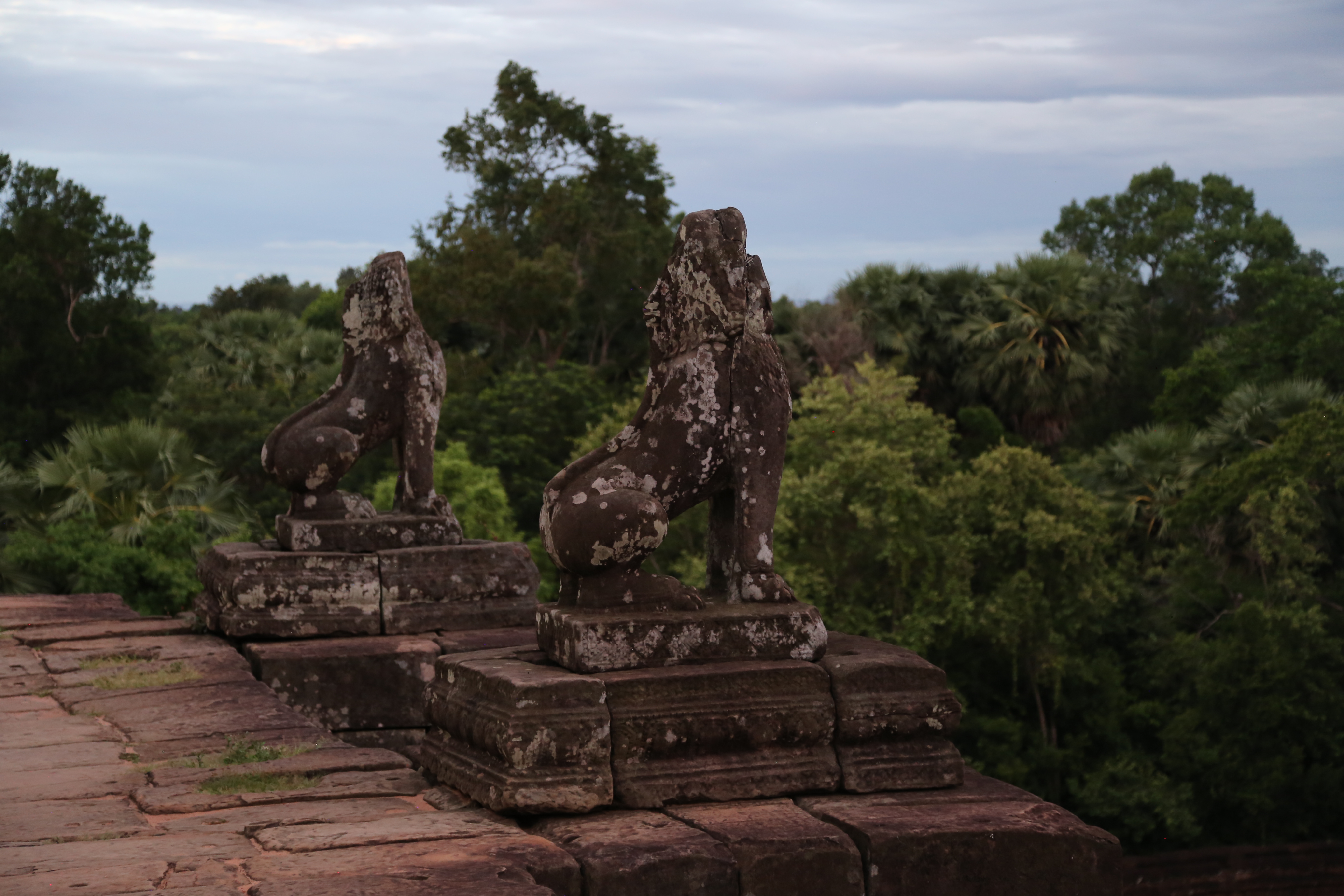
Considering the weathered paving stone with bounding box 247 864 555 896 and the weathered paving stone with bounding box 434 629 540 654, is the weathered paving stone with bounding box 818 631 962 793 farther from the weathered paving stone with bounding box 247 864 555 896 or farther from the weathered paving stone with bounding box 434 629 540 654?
the weathered paving stone with bounding box 434 629 540 654

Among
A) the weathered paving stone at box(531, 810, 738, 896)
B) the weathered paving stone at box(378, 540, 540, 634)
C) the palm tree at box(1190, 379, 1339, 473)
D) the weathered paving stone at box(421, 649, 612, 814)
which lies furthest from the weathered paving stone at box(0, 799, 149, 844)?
the palm tree at box(1190, 379, 1339, 473)

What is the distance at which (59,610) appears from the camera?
28.7 ft

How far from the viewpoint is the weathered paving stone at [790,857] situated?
11.8 feet

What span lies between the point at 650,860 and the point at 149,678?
377 cm

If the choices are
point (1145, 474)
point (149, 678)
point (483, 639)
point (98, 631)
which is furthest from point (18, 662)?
point (1145, 474)

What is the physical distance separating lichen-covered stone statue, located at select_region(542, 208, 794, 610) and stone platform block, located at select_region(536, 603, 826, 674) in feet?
0.39

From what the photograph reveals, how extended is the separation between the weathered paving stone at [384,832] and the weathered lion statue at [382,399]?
128 inches

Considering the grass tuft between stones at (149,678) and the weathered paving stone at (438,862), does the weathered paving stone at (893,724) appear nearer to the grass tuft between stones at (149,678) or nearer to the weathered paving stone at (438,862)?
the weathered paving stone at (438,862)

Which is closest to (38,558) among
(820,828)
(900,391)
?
(820,828)

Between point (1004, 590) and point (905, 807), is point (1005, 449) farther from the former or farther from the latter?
point (905, 807)

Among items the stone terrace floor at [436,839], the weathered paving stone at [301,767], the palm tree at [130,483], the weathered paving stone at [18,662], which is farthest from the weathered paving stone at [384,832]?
the palm tree at [130,483]

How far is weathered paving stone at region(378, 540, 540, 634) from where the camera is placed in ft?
22.4

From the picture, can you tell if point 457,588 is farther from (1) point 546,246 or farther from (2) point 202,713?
(1) point 546,246

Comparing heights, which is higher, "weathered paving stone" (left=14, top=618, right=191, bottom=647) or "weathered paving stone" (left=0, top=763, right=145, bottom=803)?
"weathered paving stone" (left=14, top=618, right=191, bottom=647)
